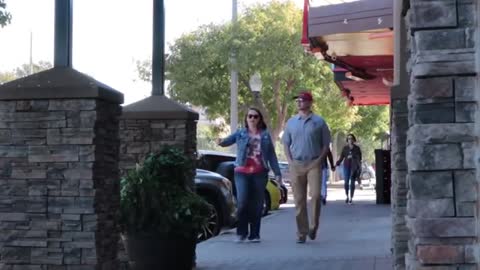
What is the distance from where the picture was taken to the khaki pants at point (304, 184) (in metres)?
9.91

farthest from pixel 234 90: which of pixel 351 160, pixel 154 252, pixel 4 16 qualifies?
pixel 154 252

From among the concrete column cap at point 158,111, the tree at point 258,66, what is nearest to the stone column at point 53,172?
the concrete column cap at point 158,111

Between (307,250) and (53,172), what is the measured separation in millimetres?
4198

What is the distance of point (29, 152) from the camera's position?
585cm

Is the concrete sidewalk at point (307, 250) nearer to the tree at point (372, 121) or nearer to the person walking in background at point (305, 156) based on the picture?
the person walking in background at point (305, 156)

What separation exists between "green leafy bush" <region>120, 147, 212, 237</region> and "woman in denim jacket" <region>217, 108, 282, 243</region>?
2.74m

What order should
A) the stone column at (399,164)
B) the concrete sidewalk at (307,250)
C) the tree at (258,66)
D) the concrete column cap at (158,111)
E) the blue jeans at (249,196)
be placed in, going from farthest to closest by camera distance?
1. the tree at (258,66)
2. the blue jeans at (249,196)
3. the concrete sidewalk at (307,250)
4. the concrete column cap at (158,111)
5. the stone column at (399,164)

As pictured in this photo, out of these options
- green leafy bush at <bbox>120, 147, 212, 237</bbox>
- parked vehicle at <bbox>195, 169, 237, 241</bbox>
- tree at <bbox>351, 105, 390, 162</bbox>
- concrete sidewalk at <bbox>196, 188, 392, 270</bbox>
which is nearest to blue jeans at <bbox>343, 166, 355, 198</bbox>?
concrete sidewalk at <bbox>196, 188, 392, 270</bbox>

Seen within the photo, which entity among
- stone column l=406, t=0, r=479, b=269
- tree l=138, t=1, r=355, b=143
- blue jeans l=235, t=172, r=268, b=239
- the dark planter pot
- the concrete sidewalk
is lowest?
the concrete sidewalk

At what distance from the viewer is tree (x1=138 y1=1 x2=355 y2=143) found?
30.8 metres

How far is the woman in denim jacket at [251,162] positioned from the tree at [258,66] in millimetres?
20055

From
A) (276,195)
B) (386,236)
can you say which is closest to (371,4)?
(386,236)

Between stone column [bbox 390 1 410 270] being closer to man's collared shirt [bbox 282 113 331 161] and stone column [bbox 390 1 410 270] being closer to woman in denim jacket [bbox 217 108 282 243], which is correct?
man's collared shirt [bbox 282 113 331 161]

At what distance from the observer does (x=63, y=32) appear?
19.4 ft
